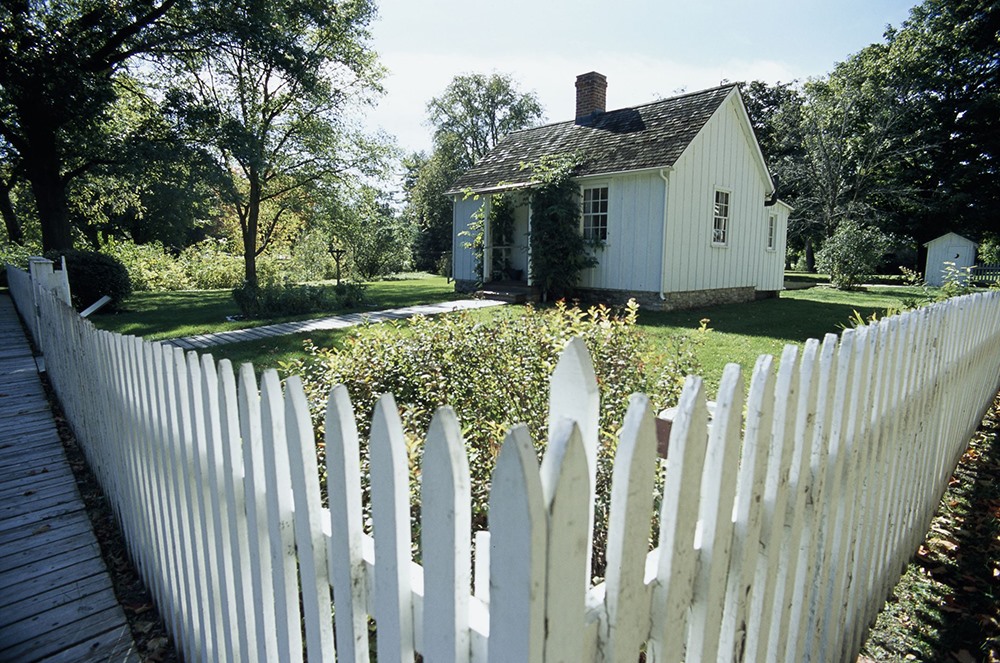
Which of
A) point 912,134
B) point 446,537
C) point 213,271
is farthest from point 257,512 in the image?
point 912,134

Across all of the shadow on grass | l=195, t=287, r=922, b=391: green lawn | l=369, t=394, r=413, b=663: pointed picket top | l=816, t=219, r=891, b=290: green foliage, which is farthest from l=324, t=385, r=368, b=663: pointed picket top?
l=816, t=219, r=891, b=290: green foliage

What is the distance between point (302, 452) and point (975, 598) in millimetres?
3496

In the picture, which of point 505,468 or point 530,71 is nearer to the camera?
point 505,468

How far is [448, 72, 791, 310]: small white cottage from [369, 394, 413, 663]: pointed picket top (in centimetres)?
1259

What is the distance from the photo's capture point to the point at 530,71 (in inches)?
1615

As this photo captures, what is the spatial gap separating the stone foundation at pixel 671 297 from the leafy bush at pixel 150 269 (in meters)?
18.4

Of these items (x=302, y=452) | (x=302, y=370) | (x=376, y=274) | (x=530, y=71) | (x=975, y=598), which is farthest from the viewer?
(x=530, y=71)

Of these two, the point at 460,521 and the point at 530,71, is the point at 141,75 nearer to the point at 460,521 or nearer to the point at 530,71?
the point at 460,521

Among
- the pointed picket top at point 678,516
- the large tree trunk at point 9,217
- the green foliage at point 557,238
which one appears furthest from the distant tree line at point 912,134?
the large tree trunk at point 9,217

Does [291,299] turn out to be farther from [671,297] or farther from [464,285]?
[671,297]

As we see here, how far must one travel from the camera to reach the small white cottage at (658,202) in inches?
515

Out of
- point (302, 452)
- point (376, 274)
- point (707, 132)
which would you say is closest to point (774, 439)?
point (302, 452)

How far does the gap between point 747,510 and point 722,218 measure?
602 inches

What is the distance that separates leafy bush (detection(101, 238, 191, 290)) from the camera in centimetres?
2206
